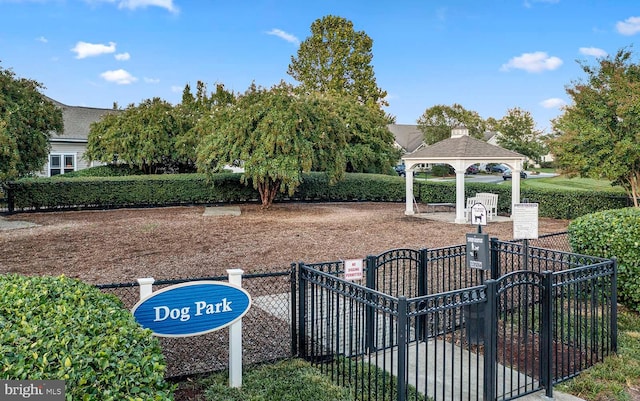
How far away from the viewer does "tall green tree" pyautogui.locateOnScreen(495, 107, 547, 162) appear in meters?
41.5

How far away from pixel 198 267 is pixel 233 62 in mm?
13085

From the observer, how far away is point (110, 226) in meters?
13.8

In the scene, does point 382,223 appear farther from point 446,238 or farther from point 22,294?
point 22,294

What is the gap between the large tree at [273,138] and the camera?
1611 cm

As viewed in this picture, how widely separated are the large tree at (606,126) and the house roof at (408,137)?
3758 cm

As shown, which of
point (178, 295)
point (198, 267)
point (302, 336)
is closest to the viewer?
point (178, 295)

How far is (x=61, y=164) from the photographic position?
25.3 meters

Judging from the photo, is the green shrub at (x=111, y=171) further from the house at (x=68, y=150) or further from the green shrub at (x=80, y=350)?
the green shrub at (x=80, y=350)

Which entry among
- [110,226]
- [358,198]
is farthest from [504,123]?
[110,226]

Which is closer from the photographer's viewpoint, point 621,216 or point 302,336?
point 302,336

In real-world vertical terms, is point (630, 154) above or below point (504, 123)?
below

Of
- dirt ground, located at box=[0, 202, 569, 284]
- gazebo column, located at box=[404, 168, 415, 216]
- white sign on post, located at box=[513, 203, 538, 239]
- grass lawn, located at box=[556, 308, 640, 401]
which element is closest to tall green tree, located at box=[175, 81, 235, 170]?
dirt ground, located at box=[0, 202, 569, 284]

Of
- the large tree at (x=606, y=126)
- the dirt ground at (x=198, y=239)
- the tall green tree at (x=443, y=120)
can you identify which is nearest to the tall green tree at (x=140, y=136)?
the dirt ground at (x=198, y=239)

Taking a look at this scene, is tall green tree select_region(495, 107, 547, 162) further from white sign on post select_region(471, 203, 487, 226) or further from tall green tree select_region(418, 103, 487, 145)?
white sign on post select_region(471, 203, 487, 226)
